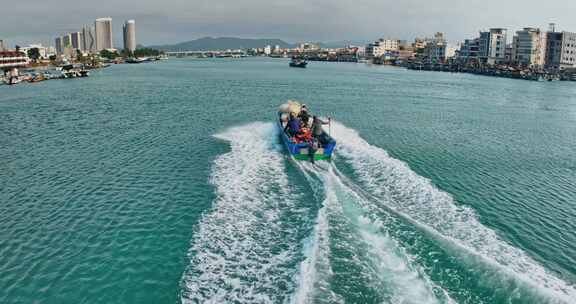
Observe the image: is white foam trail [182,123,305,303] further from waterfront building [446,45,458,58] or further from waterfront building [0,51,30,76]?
waterfront building [446,45,458,58]

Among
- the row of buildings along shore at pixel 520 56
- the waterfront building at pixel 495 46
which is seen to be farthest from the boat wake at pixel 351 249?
the waterfront building at pixel 495 46

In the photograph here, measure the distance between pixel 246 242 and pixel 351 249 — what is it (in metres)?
3.23

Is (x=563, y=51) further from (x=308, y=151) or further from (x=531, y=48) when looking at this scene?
(x=308, y=151)

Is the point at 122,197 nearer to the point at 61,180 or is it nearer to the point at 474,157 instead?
the point at 61,180

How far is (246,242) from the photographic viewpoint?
1316 centimetres

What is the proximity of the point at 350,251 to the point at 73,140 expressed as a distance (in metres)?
23.3

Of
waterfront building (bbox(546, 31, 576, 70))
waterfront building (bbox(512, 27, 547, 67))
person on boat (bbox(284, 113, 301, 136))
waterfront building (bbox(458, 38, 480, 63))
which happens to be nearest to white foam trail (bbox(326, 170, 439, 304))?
person on boat (bbox(284, 113, 301, 136))

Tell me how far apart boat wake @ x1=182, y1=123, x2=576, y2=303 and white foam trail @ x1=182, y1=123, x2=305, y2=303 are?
0.03m

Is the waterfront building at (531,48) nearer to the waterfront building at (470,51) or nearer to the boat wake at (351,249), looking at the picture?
the waterfront building at (470,51)

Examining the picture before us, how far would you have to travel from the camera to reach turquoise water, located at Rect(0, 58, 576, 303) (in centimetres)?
1095

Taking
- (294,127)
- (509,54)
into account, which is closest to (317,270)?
(294,127)

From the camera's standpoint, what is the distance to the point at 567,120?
43.2 m

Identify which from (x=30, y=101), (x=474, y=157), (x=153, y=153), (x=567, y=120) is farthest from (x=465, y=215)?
(x=30, y=101)

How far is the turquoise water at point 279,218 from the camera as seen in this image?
1095cm
